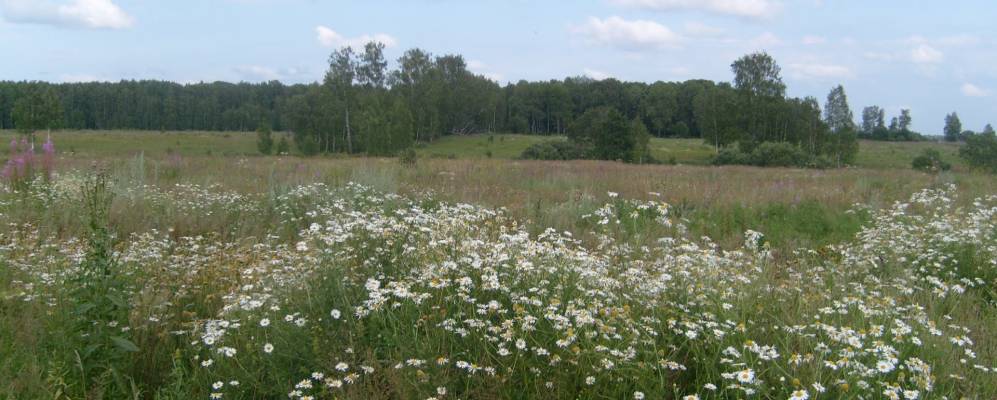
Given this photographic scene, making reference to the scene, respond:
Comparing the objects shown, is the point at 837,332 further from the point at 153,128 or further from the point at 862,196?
the point at 153,128

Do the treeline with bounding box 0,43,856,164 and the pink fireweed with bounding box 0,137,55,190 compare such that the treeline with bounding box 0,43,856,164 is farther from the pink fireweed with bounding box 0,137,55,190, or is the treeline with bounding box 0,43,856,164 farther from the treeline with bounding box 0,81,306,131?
the pink fireweed with bounding box 0,137,55,190

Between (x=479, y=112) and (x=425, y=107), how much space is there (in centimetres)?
1499

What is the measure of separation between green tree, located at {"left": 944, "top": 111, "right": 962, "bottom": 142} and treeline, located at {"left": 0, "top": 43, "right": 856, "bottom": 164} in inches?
1413

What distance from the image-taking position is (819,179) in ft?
55.6

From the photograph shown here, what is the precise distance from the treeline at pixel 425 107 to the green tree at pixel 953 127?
35.9 metres

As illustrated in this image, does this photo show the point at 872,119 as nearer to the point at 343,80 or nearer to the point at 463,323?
the point at 343,80

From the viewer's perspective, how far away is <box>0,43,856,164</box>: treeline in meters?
50.8

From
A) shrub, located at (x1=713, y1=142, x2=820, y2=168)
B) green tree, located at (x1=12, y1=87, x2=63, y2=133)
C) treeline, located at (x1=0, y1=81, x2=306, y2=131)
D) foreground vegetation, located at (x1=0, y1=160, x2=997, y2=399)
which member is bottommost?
foreground vegetation, located at (x1=0, y1=160, x2=997, y2=399)

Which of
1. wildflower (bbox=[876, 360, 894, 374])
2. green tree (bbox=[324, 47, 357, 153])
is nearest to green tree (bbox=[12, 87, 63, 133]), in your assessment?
green tree (bbox=[324, 47, 357, 153])

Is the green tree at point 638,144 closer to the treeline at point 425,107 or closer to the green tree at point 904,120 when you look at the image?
the treeline at point 425,107

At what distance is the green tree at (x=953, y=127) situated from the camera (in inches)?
3652

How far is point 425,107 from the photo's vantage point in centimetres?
6556

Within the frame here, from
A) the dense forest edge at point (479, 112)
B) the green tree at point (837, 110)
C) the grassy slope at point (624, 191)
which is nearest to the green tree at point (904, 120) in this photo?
the dense forest edge at point (479, 112)

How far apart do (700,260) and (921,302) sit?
171 cm
